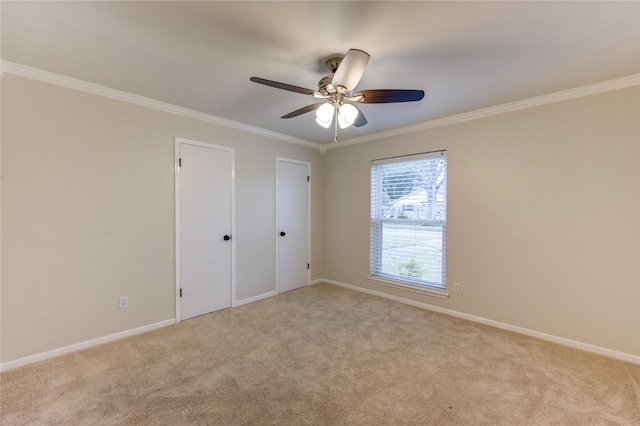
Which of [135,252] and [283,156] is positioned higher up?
[283,156]

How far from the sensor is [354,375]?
218 centimetres

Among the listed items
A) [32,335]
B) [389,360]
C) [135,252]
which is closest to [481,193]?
[389,360]

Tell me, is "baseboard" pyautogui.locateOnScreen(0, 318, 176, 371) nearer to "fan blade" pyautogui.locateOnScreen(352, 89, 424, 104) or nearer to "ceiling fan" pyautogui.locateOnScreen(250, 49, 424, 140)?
"ceiling fan" pyautogui.locateOnScreen(250, 49, 424, 140)

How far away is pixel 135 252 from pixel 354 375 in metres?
2.42

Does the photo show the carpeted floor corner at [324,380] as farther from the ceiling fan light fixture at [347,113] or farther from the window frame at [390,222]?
the ceiling fan light fixture at [347,113]

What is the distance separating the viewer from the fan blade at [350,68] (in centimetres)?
158

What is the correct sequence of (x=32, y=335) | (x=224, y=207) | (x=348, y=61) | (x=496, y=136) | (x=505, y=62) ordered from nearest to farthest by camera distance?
(x=348, y=61)
(x=505, y=62)
(x=32, y=335)
(x=496, y=136)
(x=224, y=207)

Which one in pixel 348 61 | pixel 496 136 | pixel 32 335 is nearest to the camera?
pixel 348 61

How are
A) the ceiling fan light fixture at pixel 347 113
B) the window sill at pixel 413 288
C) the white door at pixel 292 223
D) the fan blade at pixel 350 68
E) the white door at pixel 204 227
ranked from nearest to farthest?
the fan blade at pixel 350 68, the ceiling fan light fixture at pixel 347 113, the white door at pixel 204 227, the window sill at pixel 413 288, the white door at pixel 292 223

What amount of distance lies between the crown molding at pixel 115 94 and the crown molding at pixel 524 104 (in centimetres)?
189

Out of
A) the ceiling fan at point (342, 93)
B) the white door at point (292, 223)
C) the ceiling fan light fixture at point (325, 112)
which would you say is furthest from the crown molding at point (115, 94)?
the ceiling fan light fixture at point (325, 112)

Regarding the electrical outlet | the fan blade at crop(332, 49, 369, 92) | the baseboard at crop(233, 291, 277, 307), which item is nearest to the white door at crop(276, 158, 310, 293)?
the baseboard at crop(233, 291, 277, 307)

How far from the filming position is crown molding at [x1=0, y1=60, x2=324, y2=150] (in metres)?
2.23

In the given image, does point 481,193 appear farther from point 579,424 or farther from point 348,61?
point 348,61
